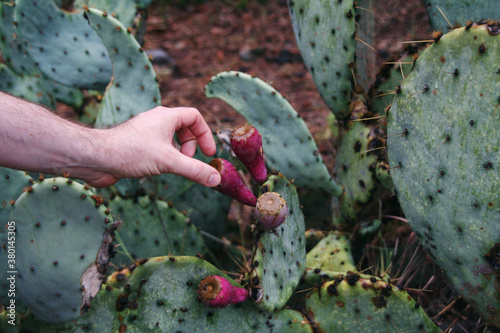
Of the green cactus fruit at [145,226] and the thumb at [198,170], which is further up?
the thumb at [198,170]

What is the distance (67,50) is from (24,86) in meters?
0.32

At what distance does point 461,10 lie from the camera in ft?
5.37

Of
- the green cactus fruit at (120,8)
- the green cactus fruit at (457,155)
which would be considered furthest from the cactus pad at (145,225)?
the green cactus fruit at (120,8)

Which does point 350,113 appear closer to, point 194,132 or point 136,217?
point 194,132

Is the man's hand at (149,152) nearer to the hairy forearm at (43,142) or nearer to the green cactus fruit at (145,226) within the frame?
the hairy forearm at (43,142)

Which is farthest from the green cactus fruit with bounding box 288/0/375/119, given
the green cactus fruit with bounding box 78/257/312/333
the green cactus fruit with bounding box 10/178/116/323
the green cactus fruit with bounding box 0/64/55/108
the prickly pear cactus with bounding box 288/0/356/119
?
the green cactus fruit with bounding box 0/64/55/108

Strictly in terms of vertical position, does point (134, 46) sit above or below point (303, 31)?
below

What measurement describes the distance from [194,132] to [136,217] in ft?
1.88

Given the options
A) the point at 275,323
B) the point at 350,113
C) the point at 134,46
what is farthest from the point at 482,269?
the point at 134,46

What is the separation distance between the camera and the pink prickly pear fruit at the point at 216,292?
47.3 inches

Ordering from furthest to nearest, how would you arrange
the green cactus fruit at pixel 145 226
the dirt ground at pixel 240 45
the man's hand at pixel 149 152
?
the dirt ground at pixel 240 45 → the green cactus fruit at pixel 145 226 → the man's hand at pixel 149 152

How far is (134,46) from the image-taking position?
1.75 meters

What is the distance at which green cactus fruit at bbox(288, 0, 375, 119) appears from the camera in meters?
1.69

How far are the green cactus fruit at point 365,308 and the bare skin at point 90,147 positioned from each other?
572 mm
